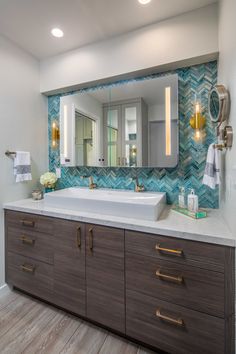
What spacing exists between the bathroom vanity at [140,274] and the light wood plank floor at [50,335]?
0.33 feet

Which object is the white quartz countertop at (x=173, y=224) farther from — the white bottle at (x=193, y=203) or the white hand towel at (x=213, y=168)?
the white hand towel at (x=213, y=168)

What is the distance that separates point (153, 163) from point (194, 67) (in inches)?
36.1

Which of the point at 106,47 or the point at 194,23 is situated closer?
the point at 194,23

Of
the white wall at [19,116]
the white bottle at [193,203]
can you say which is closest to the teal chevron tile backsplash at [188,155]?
the white bottle at [193,203]

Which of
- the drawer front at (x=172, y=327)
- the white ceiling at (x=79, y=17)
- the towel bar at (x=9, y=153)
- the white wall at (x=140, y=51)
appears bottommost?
the drawer front at (x=172, y=327)

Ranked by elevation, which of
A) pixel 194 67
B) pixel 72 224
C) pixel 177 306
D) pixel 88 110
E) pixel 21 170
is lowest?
pixel 177 306

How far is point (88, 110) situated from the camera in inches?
82.3

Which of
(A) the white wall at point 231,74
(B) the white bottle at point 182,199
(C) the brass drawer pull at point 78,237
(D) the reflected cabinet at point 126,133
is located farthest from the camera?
(D) the reflected cabinet at point 126,133

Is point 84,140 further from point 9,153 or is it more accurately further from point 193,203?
point 193,203

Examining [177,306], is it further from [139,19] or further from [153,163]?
[139,19]

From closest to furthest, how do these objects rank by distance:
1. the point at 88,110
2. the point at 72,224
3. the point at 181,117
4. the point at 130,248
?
the point at 130,248, the point at 72,224, the point at 181,117, the point at 88,110

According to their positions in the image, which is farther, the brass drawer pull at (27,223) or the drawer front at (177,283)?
the brass drawer pull at (27,223)

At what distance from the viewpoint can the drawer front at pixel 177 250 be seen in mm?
1037

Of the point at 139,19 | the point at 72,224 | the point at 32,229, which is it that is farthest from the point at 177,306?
the point at 139,19
